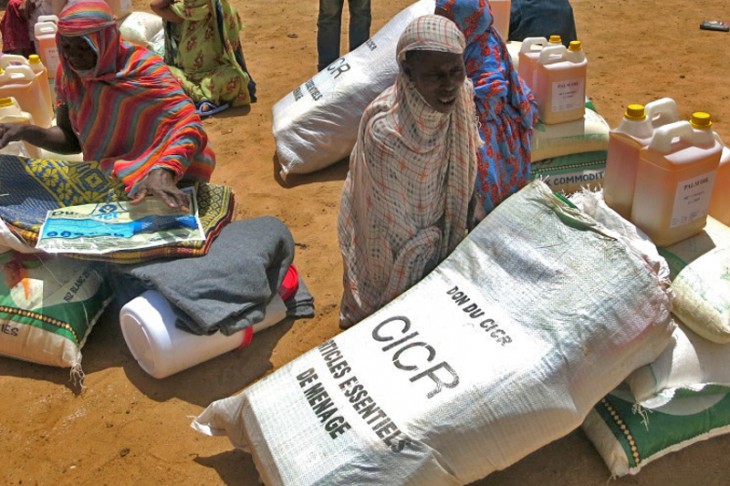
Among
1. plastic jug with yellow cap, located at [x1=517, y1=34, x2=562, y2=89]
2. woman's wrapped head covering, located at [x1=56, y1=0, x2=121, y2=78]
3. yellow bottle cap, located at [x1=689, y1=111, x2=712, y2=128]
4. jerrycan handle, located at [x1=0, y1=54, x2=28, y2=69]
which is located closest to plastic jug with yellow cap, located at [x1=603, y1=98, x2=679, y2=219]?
yellow bottle cap, located at [x1=689, y1=111, x2=712, y2=128]

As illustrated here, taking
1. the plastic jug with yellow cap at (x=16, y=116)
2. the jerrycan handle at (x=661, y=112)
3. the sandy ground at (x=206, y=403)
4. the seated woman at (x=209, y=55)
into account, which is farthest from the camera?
the seated woman at (x=209, y=55)

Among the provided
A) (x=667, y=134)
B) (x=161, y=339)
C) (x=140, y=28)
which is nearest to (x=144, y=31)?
(x=140, y=28)

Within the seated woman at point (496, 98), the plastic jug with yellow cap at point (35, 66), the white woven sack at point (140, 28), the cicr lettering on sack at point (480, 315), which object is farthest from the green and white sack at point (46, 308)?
the white woven sack at point (140, 28)

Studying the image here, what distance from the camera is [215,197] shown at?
3.35 meters

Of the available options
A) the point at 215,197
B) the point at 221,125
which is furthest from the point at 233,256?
the point at 221,125

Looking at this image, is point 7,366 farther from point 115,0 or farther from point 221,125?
point 115,0

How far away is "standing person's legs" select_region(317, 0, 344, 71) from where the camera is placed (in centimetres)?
564

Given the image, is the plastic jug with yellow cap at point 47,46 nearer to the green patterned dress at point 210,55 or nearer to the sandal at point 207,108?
the green patterned dress at point 210,55

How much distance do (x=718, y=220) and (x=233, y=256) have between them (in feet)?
6.27

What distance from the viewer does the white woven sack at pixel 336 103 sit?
4.39 m

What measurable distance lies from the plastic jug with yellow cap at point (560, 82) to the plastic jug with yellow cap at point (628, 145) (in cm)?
88

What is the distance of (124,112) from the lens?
3.29 metres

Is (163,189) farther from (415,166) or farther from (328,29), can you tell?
(328,29)

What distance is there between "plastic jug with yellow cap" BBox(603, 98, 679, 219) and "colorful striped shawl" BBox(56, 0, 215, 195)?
1.69 m
